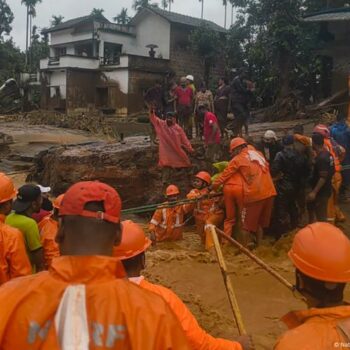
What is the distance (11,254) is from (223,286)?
361cm

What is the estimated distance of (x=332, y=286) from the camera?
1866 mm

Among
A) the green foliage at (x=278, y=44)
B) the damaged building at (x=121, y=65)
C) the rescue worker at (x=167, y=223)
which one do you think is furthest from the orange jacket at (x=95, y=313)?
the damaged building at (x=121, y=65)

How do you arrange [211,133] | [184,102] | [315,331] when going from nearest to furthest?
[315,331] < [211,133] < [184,102]

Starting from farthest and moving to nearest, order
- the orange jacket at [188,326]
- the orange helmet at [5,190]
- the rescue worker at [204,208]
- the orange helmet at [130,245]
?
the rescue worker at [204,208] → the orange helmet at [5,190] → the orange helmet at [130,245] → the orange jacket at [188,326]

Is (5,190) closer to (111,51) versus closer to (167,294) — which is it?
(167,294)

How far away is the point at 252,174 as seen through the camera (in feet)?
22.2

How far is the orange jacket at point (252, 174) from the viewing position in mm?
6785

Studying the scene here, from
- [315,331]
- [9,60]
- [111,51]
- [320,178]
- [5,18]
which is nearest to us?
[315,331]

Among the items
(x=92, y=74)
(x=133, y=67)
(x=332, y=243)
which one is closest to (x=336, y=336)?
(x=332, y=243)

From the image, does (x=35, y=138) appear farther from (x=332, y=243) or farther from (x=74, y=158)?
(x=332, y=243)

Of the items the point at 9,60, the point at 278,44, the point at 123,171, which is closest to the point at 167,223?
the point at 123,171

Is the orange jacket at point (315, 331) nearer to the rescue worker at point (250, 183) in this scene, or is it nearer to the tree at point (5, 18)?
the rescue worker at point (250, 183)

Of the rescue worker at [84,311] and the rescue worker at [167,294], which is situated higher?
the rescue worker at [84,311]

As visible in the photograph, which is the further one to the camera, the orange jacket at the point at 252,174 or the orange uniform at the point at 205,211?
the orange uniform at the point at 205,211
